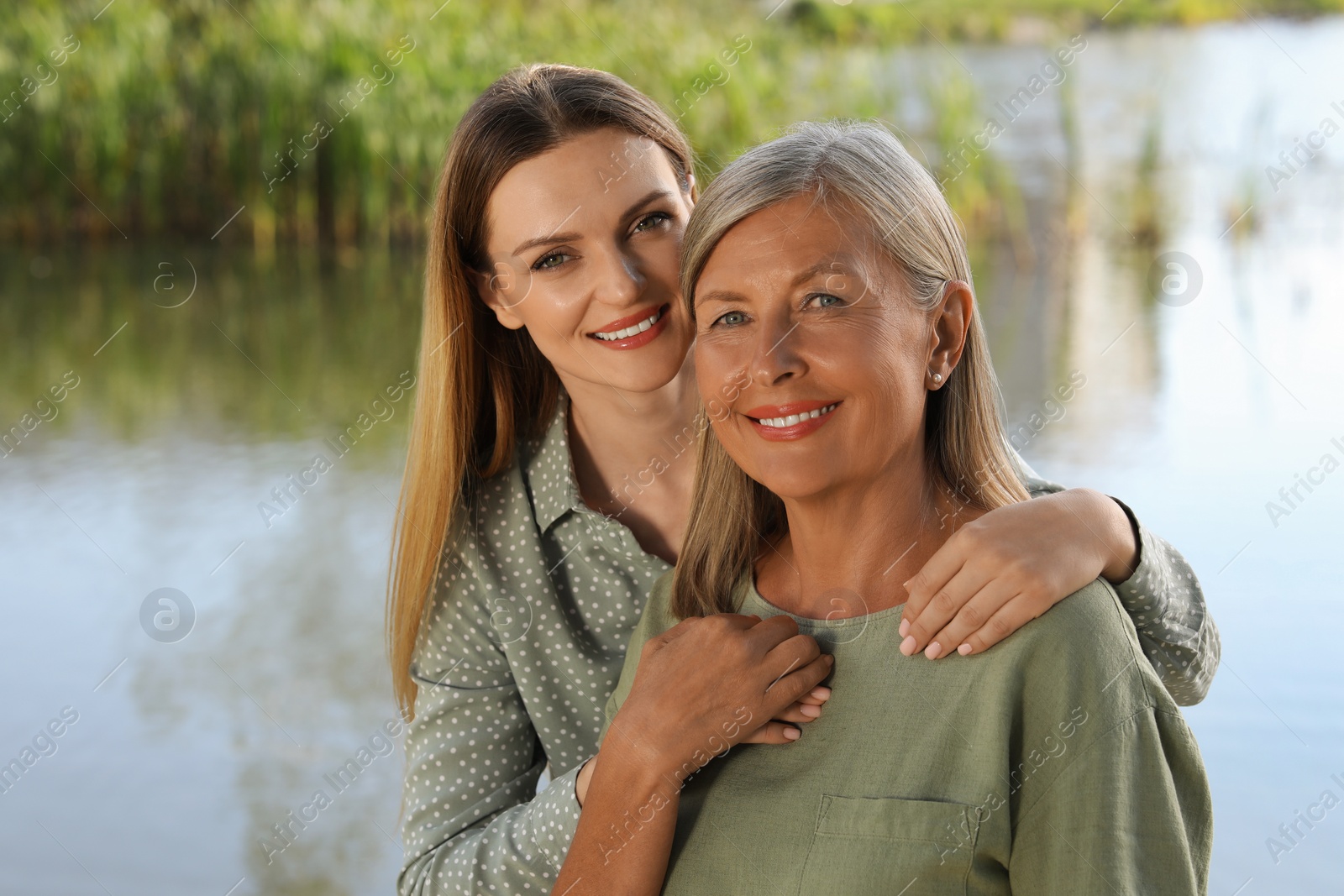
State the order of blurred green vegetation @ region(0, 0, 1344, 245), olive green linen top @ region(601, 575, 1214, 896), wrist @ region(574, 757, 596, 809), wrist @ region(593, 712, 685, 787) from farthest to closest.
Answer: blurred green vegetation @ region(0, 0, 1344, 245) → wrist @ region(574, 757, 596, 809) → wrist @ region(593, 712, 685, 787) → olive green linen top @ region(601, 575, 1214, 896)

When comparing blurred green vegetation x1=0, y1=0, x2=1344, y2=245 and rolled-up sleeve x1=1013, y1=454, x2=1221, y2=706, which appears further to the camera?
blurred green vegetation x1=0, y1=0, x2=1344, y2=245

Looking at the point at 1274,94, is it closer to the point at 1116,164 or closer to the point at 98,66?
the point at 1116,164

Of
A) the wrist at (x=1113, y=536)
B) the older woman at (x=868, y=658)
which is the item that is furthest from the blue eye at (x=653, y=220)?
the wrist at (x=1113, y=536)

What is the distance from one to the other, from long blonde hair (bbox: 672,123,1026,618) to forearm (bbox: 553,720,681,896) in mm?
Answer: 208

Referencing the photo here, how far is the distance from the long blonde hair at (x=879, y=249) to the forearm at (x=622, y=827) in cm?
21

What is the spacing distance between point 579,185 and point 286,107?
22.2 feet

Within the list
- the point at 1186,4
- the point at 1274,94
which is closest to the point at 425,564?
the point at 1274,94

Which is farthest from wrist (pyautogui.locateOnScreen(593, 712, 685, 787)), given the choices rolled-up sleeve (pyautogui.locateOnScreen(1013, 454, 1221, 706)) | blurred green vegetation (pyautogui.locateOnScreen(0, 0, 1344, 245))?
blurred green vegetation (pyautogui.locateOnScreen(0, 0, 1344, 245))

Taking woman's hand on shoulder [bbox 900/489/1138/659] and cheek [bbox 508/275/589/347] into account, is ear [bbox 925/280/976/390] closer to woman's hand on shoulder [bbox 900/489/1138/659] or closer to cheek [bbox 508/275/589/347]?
woman's hand on shoulder [bbox 900/489/1138/659]

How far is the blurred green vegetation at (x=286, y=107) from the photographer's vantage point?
7.59 metres

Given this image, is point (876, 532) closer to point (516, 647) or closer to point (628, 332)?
point (628, 332)

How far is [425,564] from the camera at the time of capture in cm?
189

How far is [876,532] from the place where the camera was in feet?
4.36

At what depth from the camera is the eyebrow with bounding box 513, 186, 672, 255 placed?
1802mm
